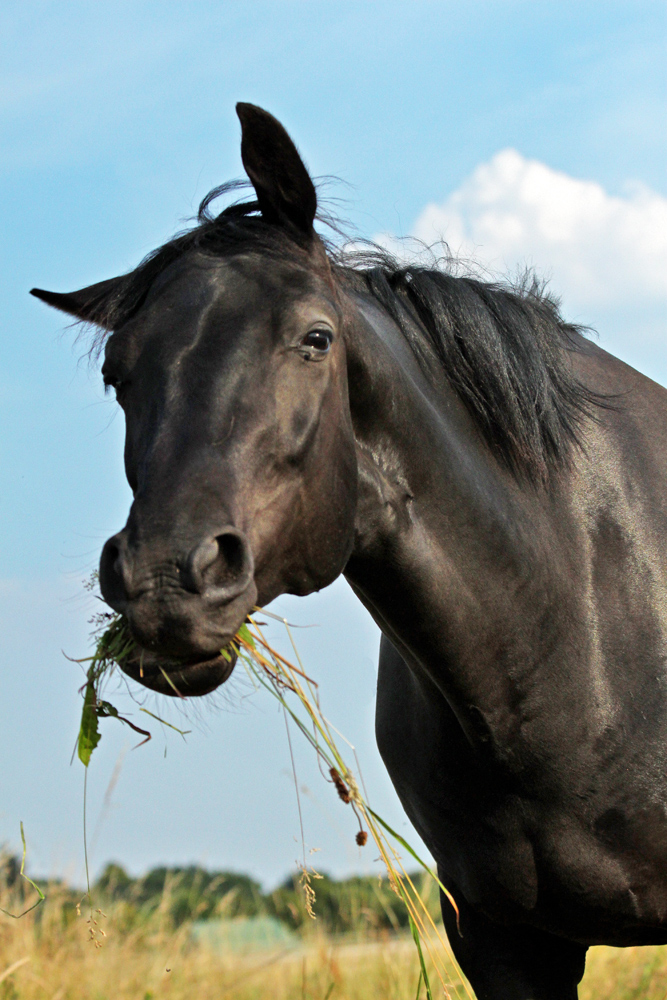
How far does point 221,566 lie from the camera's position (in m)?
2.37

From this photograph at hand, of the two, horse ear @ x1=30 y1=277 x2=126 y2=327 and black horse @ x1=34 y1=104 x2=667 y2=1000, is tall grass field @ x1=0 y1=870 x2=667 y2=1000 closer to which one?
black horse @ x1=34 y1=104 x2=667 y2=1000

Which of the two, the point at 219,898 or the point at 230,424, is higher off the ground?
the point at 230,424

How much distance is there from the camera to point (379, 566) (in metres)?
3.04

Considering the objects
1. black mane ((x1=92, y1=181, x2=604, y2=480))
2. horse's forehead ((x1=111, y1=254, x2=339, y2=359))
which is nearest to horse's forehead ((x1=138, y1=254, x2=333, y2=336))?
horse's forehead ((x1=111, y1=254, x2=339, y2=359))

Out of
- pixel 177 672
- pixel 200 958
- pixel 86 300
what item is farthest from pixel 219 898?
pixel 177 672

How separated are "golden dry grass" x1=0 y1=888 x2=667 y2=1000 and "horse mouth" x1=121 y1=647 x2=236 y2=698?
3242 mm

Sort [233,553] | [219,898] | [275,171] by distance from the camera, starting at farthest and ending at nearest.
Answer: [219,898] → [275,171] → [233,553]

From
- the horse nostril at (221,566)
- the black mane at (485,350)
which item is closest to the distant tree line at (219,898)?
the black mane at (485,350)

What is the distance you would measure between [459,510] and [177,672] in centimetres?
111

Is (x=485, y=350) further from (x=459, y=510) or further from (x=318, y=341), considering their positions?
(x=318, y=341)

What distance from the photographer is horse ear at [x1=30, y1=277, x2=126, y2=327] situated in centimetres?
323

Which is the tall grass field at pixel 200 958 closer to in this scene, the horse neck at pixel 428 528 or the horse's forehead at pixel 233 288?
the horse neck at pixel 428 528

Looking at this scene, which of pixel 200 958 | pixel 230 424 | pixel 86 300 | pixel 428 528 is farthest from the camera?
pixel 200 958

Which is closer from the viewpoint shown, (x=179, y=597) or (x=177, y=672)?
(x=179, y=597)
